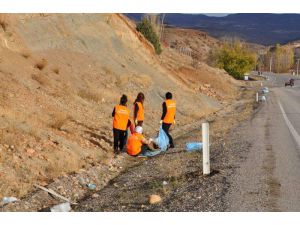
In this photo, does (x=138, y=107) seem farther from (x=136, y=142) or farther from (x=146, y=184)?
(x=146, y=184)

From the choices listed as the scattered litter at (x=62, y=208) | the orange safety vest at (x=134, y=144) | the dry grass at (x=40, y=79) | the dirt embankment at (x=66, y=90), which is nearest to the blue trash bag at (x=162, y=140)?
the orange safety vest at (x=134, y=144)

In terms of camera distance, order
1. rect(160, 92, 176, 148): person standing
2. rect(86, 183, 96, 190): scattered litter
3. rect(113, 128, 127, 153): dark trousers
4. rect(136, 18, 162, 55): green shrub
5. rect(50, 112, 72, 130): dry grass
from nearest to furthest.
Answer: rect(86, 183, 96, 190): scattered litter, rect(113, 128, 127, 153): dark trousers, rect(50, 112, 72, 130): dry grass, rect(160, 92, 176, 148): person standing, rect(136, 18, 162, 55): green shrub

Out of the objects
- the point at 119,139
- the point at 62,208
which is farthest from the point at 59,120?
the point at 62,208

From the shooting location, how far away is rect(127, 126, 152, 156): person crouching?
48.1 feet

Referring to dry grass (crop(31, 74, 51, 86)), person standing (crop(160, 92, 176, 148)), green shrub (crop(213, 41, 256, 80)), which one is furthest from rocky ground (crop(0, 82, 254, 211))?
green shrub (crop(213, 41, 256, 80))

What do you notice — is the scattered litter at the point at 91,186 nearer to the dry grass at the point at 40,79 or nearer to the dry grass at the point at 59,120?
the dry grass at the point at 59,120

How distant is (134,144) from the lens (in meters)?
14.8

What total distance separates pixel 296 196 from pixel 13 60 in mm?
13664

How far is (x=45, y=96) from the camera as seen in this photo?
18125 millimetres

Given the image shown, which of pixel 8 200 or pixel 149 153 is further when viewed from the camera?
pixel 149 153

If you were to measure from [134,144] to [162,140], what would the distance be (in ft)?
3.75

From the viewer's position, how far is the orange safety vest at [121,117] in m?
14.8

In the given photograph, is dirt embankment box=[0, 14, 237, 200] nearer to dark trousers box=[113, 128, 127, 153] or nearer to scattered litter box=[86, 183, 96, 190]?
dark trousers box=[113, 128, 127, 153]

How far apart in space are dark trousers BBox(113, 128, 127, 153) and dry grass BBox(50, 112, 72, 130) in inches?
67.3
